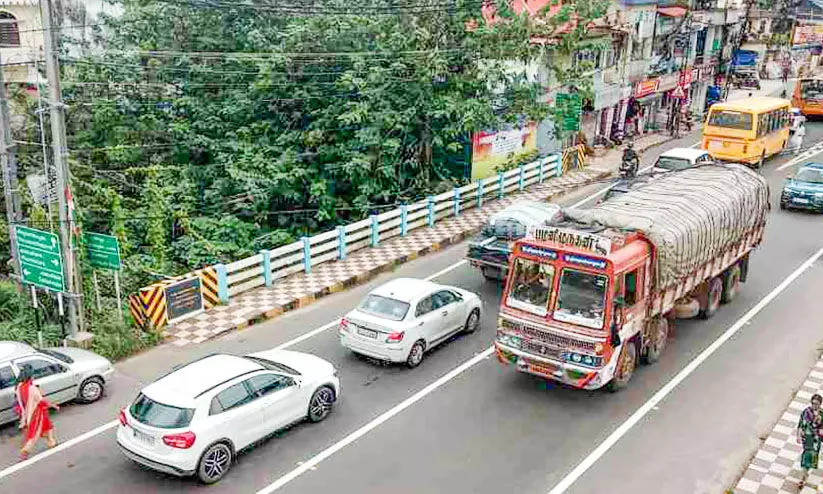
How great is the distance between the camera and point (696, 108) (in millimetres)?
44469

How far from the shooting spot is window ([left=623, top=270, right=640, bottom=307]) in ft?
41.9

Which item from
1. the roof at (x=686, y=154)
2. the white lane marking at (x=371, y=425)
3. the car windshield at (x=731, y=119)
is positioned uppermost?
the car windshield at (x=731, y=119)

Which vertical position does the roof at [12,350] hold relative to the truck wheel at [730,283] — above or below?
above

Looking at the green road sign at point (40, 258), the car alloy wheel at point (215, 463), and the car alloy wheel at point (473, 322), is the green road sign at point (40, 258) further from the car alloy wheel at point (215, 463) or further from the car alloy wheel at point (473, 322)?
the car alloy wheel at point (473, 322)

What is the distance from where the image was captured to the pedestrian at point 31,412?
11438 millimetres

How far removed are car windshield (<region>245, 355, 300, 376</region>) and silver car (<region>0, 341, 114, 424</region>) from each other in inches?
122

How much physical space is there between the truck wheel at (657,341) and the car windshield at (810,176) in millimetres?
13865

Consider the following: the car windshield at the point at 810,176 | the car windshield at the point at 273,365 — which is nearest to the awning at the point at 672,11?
the car windshield at the point at 810,176

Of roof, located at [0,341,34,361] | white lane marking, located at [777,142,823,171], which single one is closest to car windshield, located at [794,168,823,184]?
white lane marking, located at [777,142,823,171]

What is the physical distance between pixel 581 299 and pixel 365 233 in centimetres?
1000

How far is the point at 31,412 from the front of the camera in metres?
11.5

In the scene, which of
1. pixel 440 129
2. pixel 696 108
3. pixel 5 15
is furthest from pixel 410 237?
pixel 696 108

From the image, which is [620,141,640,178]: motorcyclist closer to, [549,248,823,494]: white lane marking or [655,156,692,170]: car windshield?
[655,156,692,170]: car windshield

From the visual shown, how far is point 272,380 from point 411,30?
17.5m
